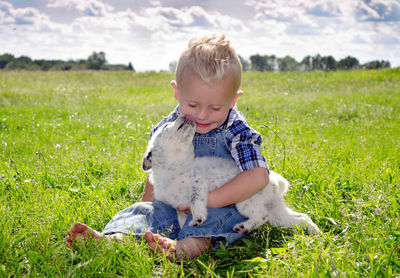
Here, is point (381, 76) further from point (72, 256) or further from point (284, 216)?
point (72, 256)

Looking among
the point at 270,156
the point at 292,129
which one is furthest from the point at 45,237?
the point at 292,129

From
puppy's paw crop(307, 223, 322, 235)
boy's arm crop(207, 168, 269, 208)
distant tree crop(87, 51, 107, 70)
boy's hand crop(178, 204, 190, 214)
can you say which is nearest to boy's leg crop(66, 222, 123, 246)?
boy's hand crop(178, 204, 190, 214)

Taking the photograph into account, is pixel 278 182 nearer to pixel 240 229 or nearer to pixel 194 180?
pixel 240 229

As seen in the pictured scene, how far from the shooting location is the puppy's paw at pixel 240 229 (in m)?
3.00

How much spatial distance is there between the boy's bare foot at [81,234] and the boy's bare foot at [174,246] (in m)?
0.41

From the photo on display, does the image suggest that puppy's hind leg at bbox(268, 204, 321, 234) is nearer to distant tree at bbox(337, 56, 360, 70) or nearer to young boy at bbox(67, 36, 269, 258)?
young boy at bbox(67, 36, 269, 258)

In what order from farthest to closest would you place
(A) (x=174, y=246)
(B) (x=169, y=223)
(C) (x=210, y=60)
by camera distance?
(B) (x=169, y=223), (C) (x=210, y=60), (A) (x=174, y=246)

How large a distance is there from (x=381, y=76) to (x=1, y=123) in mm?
16730

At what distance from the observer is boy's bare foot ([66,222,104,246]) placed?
2748 millimetres

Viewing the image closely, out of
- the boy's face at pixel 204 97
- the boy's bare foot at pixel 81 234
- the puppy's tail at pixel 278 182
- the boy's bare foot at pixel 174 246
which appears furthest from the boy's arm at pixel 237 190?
the boy's bare foot at pixel 81 234

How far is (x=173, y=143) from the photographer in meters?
2.88

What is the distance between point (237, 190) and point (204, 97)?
0.84 metres

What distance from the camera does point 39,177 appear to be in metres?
4.41

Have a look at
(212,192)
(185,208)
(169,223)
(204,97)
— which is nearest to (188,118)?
(204,97)
